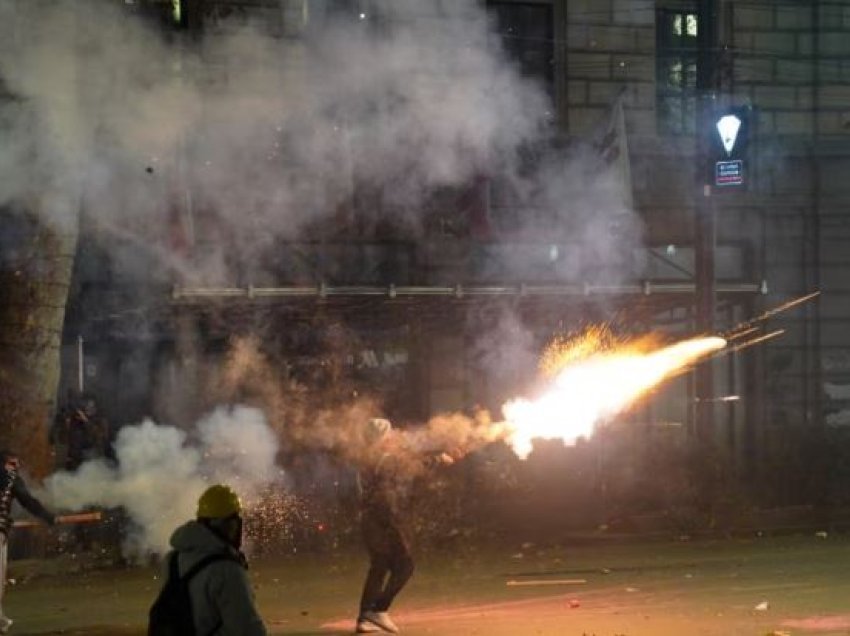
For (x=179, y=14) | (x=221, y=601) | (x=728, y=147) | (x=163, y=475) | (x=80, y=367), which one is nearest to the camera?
(x=221, y=601)

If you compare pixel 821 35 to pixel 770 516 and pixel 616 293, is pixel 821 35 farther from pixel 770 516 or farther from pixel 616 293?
pixel 770 516

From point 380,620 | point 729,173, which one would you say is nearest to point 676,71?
point 729,173

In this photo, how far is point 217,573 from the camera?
14.4 ft

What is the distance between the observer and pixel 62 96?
10.5 meters

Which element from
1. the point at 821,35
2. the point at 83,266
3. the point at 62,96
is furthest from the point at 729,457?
the point at 62,96

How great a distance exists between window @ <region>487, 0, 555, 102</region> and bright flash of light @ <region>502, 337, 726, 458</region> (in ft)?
14.9

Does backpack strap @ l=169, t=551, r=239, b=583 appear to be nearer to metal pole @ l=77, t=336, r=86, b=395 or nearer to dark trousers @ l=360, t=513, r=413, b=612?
dark trousers @ l=360, t=513, r=413, b=612

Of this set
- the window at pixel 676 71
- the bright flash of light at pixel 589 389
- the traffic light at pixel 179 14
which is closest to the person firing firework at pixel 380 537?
the bright flash of light at pixel 589 389

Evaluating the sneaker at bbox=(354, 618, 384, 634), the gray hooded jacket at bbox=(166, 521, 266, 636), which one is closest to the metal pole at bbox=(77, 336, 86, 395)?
the sneaker at bbox=(354, 618, 384, 634)

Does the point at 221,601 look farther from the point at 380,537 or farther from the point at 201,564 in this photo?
the point at 380,537

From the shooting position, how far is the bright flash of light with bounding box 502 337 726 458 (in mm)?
11568

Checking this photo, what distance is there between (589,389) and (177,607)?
871cm

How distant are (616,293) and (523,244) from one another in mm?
1652

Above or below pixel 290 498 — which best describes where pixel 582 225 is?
above
